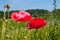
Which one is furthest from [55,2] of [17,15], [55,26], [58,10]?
[17,15]

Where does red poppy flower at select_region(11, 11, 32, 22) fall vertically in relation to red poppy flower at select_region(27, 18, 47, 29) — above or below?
above

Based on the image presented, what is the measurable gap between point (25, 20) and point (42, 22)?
0.12 m

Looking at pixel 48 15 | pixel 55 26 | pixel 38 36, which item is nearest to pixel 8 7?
pixel 48 15

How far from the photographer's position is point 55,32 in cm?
258

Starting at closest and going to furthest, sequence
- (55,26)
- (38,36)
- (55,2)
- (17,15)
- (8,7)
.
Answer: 1. (17,15)
2. (8,7)
3. (55,2)
4. (55,26)
5. (38,36)

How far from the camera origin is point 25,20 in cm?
139

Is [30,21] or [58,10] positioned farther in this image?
[58,10]

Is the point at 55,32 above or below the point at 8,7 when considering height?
below

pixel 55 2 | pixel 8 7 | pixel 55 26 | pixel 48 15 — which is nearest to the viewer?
pixel 8 7

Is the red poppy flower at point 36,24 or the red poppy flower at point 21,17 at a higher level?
the red poppy flower at point 21,17

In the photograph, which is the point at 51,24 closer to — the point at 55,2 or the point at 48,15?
the point at 48,15

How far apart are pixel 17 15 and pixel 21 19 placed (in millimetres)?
90

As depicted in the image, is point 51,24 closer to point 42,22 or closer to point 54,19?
point 54,19

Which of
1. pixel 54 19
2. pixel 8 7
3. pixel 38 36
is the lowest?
pixel 38 36
